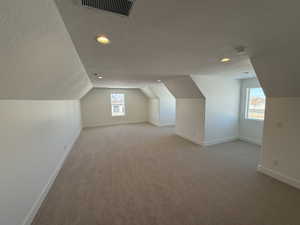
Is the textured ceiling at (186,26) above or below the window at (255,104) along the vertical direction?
above

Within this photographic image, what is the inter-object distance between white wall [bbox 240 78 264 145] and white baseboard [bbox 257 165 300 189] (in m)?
1.92

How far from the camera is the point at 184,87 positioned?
398 centimetres

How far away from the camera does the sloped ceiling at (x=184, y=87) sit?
3602 millimetres

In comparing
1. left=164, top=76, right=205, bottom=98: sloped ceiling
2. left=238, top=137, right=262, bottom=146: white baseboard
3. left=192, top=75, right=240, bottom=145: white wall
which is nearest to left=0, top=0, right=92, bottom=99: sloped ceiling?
left=164, top=76, right=205, bottom=98: sloped ceiling

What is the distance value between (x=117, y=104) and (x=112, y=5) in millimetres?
6845

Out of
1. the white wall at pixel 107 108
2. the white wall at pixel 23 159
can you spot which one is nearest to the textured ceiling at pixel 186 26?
the white wall at pixel 23 159

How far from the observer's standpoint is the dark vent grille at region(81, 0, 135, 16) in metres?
0.84

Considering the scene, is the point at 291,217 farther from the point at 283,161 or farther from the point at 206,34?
the point at 206,34

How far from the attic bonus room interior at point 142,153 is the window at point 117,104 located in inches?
164

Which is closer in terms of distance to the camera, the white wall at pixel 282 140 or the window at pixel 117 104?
the white wall at pixel 282 140

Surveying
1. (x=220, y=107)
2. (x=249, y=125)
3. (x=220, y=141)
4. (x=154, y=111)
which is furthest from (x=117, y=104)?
(x=249, y=125)

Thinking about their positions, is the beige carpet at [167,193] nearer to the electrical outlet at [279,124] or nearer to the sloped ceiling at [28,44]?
the electrical outlet at [279,124]

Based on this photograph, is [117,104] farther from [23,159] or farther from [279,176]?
[279,176]

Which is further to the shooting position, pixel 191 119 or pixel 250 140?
pixel 191 119
